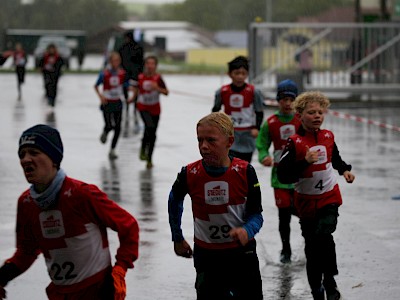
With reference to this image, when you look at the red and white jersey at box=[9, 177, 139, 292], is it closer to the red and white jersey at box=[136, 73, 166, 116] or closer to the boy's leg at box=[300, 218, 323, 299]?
the boy's leg at box=[300, 218, 323, 299]

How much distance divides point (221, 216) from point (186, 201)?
22.7ft

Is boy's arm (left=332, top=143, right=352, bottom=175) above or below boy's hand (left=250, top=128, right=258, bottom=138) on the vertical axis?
above

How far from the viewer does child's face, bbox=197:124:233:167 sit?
6.32m

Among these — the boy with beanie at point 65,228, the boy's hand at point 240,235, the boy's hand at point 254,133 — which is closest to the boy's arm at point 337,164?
the boy's hand at point 240,235

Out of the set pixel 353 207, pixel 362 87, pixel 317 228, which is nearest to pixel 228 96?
pixel 353 207

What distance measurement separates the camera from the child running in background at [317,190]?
804 cm

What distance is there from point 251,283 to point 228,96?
582cm

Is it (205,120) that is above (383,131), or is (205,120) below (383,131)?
above

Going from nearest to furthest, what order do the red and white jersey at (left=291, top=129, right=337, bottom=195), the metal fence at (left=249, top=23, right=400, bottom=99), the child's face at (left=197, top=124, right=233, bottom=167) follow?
the child's face at (left=197, top=124, right=233, bottom=167), the red and white jersey at (left=291, top=129, right=337, bottom=195), the metal fence at (left=249, top=23, right=400, bottom=99)

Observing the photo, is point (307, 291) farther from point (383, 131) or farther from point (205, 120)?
point (383, 131)

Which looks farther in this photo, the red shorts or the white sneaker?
the white sneaker

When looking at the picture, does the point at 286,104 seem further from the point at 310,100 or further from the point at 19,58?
the point at 19,58

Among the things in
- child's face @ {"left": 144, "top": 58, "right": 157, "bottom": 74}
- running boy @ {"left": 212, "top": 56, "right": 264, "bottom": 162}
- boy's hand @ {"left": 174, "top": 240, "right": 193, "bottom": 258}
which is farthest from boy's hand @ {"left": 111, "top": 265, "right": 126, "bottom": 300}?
child's face @ {"left": 144, "top": 58, "right": 157, "bottom": 74}

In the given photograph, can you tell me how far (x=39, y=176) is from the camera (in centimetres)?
527
